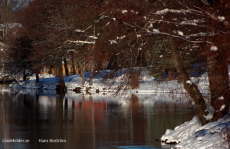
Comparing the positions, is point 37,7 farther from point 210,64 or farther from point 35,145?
point 210,64

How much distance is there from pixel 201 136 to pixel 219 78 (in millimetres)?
4172

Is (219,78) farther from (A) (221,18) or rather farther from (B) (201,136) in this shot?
(B) (201,136)

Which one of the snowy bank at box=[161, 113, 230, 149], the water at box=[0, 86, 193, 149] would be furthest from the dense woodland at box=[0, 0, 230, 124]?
the water at box=[0, 86, 193, 149]

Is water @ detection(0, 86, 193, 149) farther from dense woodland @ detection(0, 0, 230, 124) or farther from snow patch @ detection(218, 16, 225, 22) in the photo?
snow patch @ detection(218, 16, 225, 22)

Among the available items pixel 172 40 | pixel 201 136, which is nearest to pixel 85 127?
pixel 201 136

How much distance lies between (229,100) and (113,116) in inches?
399

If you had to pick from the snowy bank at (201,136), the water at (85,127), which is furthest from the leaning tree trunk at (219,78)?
the water at (85,127)

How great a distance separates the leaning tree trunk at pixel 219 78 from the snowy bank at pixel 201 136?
0.38 metres

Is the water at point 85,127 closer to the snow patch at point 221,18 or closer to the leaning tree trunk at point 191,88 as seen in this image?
the leaning tree trunk at point 191,88

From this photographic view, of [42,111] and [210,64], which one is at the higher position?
[210,64]

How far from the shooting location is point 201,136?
42.3ft

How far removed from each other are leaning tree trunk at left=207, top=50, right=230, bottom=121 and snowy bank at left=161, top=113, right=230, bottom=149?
38 cm

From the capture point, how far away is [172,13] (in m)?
12.2

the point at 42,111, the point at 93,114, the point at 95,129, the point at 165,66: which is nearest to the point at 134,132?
the point at 95,129
